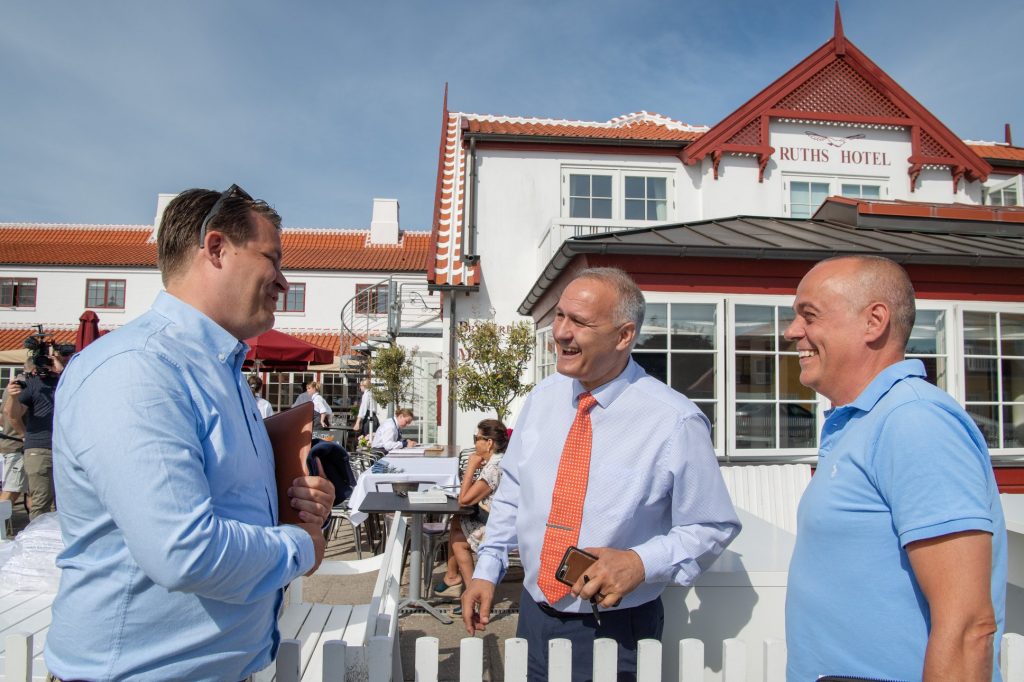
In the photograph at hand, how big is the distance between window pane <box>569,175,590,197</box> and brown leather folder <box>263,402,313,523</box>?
10.2 metres

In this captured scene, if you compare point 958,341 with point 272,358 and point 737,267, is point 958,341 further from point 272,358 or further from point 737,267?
point 272,358

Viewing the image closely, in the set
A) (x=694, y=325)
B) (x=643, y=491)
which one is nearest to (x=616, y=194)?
(x=694, y=325)

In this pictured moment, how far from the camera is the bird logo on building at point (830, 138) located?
11.5m

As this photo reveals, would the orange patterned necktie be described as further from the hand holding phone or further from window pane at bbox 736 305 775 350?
window pane at bbox 736 305 775 350

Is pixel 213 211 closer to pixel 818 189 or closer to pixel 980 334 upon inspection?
pixel 980 334

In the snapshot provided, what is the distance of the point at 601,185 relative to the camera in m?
11.4

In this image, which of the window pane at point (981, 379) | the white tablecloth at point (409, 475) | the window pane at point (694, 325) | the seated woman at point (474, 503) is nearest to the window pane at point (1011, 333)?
the window pane at point (981, 379)

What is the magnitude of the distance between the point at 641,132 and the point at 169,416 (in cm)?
1212

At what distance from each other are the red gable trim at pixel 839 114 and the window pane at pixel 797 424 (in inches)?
219

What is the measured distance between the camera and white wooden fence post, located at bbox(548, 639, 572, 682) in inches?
71.1

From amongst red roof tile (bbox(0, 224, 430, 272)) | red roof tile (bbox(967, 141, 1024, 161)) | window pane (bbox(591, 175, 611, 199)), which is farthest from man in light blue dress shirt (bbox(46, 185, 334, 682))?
red roof tile (bbox(0, 224, 430, 272))

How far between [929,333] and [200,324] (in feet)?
27.1

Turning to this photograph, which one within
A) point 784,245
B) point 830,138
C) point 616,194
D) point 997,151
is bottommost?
point 784,245

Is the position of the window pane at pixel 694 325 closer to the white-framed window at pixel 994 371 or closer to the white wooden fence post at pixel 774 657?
the white-framed window at pixel 994 371
